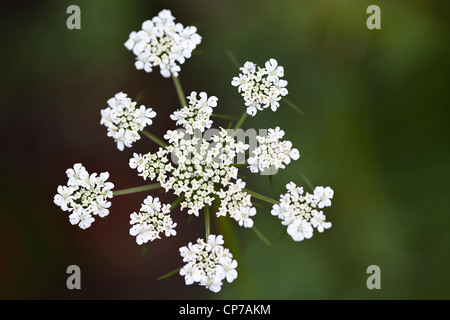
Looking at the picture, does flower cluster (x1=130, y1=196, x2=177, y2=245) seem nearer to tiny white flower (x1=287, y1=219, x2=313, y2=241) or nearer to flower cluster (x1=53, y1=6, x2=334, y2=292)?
flower cluster (x1=53, y1=6, x2=334, y2=292)

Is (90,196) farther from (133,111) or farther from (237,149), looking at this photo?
(237,149)

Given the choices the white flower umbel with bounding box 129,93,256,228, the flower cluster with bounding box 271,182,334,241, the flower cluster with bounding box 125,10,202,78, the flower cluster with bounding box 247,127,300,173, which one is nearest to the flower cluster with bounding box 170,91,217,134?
the white flower umbel with bounding box 129,93,256,228

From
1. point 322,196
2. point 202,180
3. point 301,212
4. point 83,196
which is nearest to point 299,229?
point 301,212

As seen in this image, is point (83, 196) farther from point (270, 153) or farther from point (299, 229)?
point (299, 229)

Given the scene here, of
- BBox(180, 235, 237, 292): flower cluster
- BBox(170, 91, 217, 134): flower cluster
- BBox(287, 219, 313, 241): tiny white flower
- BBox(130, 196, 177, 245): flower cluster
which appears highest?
BBox(170, 91, 217, 134): flower cluster

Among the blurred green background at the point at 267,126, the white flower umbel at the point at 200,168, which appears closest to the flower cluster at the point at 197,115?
the white flower umbel at the point at 200,168

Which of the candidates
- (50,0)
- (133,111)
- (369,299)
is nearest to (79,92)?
(50,0)
